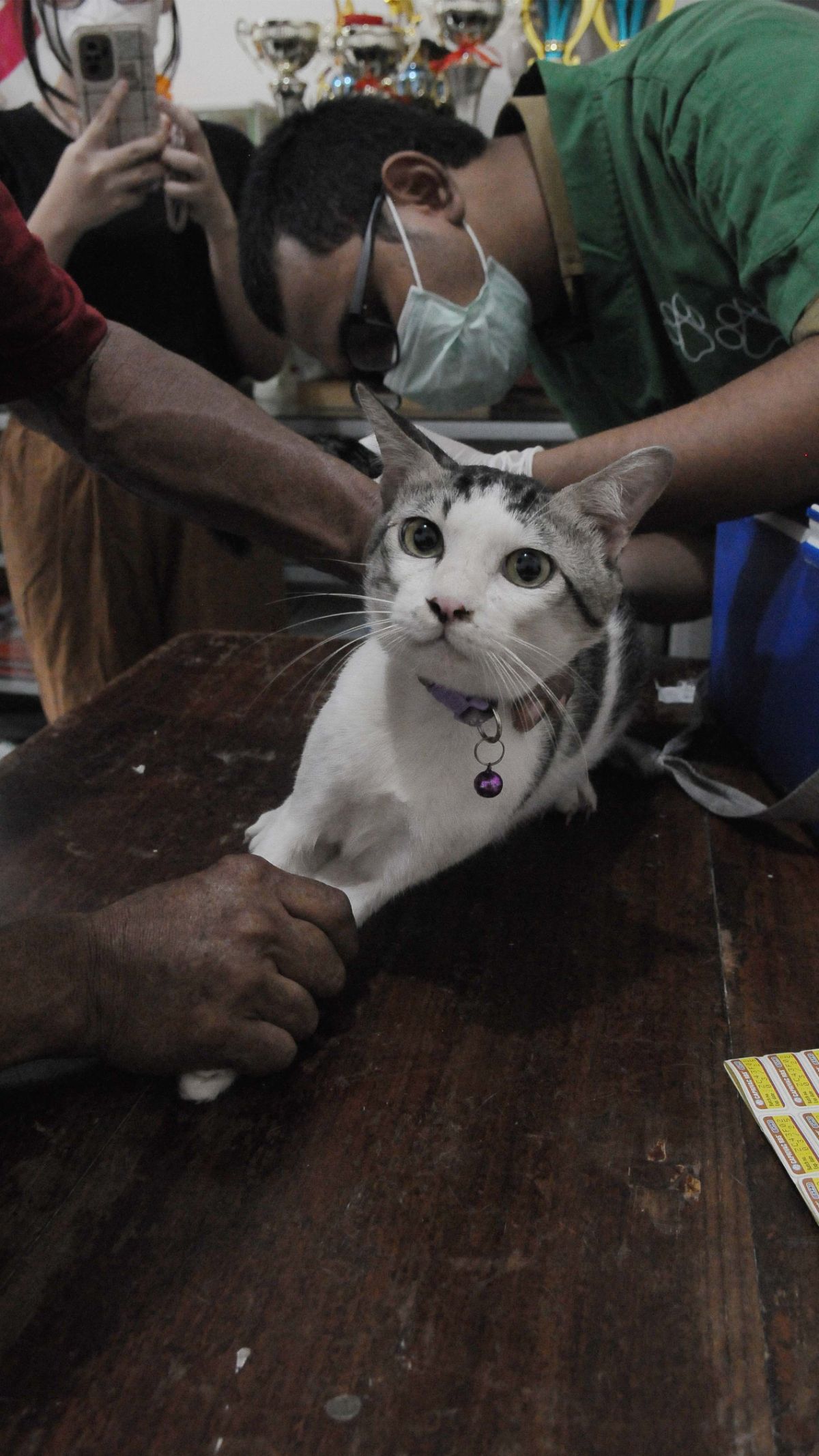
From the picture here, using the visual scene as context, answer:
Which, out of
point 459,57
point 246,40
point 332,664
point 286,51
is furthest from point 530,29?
point 332,664

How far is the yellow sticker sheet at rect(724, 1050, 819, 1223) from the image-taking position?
2.02ft

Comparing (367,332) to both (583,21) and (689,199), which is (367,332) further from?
(583,21)

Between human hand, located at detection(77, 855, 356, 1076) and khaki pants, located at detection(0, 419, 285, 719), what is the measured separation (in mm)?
1175

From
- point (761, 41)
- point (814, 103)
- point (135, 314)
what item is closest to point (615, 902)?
point (814, 103)

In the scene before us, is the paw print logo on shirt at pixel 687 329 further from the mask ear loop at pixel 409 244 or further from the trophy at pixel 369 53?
the trophy at pixel 369 53

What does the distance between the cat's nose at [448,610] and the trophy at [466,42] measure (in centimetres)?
196

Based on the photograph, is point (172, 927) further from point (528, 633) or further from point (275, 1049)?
point (528, 633)

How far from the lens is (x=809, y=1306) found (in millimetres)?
541

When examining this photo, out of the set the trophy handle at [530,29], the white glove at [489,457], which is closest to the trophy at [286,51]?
the trophy handle at [530,29]

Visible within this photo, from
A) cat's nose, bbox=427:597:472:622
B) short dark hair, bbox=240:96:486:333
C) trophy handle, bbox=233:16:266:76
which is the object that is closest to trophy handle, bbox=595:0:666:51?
trophy handle, bbox=233:16:266:76

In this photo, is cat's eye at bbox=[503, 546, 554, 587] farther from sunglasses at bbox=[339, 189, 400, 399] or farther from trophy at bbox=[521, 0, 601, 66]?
trophy at bbox=[521, 0, 601, 66]

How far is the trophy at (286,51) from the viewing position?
2.19 metres

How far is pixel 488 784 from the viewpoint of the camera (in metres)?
0.78

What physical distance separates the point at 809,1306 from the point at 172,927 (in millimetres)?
A: 447
